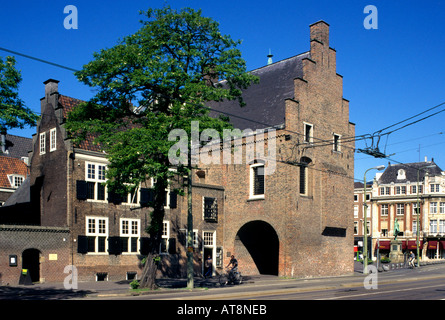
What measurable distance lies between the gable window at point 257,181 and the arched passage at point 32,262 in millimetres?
16530

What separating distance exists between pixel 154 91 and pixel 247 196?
1663cm

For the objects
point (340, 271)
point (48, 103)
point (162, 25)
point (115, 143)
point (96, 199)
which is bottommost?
point (340, 271)

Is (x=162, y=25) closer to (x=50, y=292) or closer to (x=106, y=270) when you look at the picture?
(x=50, y=292)

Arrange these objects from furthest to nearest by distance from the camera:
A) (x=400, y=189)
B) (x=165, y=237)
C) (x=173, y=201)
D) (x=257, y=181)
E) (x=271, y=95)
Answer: (x=400, y=189), (x=271, y=95), (x=257, y=181), (x=173, y=201), (x=165, y=237)

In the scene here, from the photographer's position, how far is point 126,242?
33656mm

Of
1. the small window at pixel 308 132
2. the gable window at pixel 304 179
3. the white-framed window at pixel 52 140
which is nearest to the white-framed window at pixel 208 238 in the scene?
the gable window at pixel 304 179

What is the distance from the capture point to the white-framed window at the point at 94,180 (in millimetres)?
31906

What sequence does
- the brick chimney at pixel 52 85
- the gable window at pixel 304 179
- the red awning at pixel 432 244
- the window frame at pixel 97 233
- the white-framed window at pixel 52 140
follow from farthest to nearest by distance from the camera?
the red awning at pixel 432 244 < the gable window at pixel 304 179 < the brick chimney at pixel 52 85 < the white-framed window at pixel 52 140 < the window frame at pixel 97 233

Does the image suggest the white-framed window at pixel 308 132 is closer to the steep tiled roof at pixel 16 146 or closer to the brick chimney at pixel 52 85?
the brick chimney at pixel 52 85

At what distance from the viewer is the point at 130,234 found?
3384 centimetres

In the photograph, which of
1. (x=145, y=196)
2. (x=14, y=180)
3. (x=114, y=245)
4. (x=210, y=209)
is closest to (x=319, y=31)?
(x=210, y=209)

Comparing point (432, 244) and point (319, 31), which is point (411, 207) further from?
point (319, 31)
